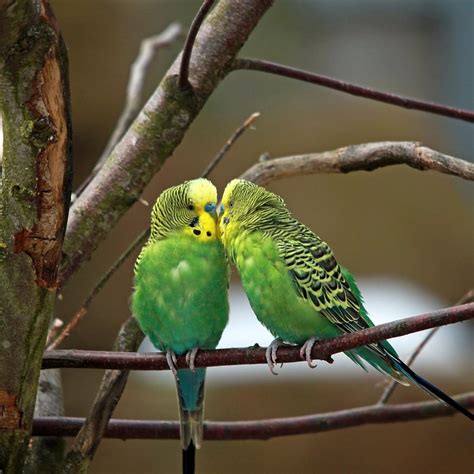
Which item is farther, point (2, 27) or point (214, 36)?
point (214, 36)

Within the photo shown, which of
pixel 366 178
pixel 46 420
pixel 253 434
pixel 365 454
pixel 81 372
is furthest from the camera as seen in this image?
pixel 366 178

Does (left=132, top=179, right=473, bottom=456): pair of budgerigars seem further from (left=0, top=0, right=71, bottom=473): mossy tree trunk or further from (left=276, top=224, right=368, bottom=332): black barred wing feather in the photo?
(left=0, top=0, right=71, bottom=473): mossy tree trunk

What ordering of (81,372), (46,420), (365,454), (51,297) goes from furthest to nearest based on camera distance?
1. (81,372)
2. (365,454)
3. (46,420)
4. (51,297)

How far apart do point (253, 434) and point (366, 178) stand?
2994mm

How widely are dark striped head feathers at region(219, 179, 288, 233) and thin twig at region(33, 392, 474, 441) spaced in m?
0.46

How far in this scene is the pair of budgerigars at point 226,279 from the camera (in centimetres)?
151

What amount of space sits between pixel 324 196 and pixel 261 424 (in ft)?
9.65

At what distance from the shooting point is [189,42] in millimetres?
1546

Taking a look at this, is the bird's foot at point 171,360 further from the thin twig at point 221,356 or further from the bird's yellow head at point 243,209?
the bird's yellow head at point 243,209

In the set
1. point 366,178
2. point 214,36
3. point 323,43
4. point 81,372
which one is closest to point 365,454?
point 81,372

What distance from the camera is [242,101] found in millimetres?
4828

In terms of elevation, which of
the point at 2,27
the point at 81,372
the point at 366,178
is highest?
the point at 2,27

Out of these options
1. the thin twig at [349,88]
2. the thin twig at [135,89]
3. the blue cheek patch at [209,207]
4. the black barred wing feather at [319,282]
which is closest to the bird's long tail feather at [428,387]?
the black barred wing feather at [319,282]

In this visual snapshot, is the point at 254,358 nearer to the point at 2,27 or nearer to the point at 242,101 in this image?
the point at 2,27
